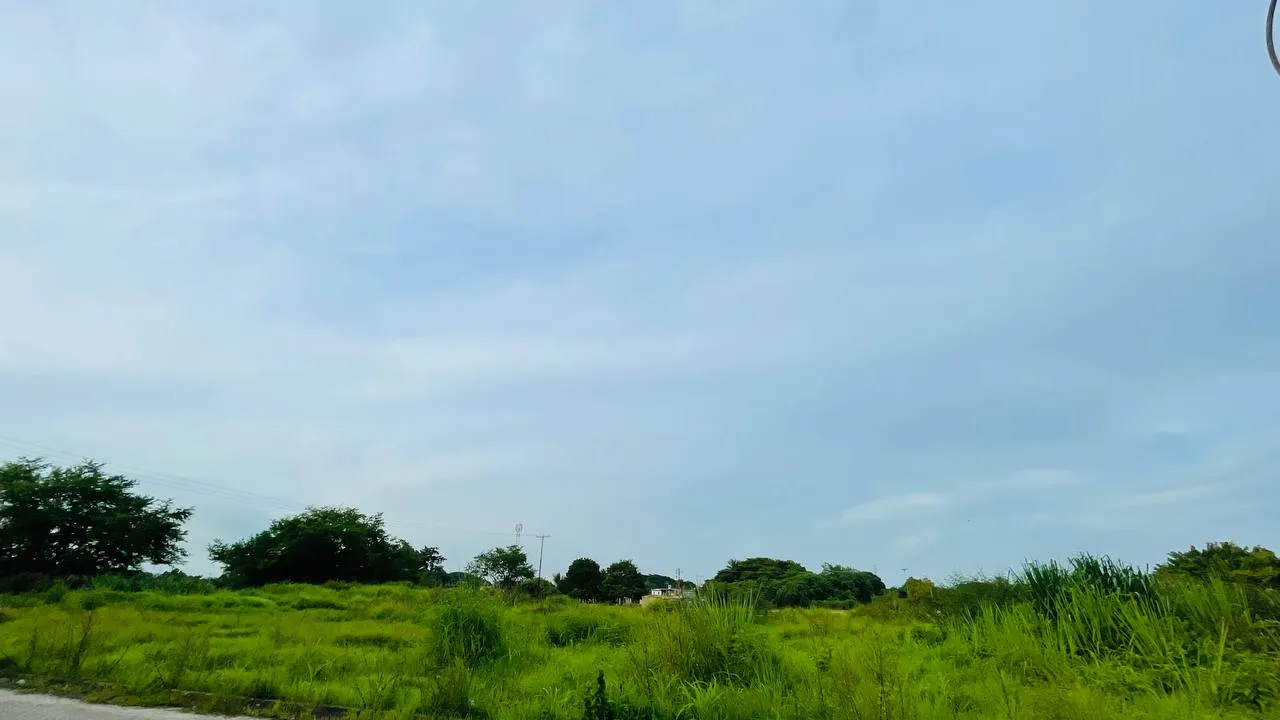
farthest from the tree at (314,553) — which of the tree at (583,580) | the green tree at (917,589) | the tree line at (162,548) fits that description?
the green tree at (917,589)

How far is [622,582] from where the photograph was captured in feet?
180

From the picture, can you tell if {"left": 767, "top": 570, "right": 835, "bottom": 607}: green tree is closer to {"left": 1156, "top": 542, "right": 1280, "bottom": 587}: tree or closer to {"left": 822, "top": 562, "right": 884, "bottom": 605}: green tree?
{"left": 822, "top": 562, "right": 884, "bottom": 605}: green tree

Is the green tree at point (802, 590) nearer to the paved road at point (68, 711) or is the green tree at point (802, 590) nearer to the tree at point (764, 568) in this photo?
the tree at point (764, 568)

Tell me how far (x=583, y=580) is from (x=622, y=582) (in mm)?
4344

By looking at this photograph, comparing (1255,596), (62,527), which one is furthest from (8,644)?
(62,527)

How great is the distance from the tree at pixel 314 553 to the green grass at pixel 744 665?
28.8 metres

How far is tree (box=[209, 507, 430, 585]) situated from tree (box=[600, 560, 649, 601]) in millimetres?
16271

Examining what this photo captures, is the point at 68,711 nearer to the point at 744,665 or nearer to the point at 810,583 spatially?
the point at 744,665

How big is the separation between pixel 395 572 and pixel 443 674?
41058mm

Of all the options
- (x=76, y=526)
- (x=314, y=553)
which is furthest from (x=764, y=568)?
(x=76, y=526)

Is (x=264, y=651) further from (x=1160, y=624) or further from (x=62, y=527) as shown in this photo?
(x=62, y=527)

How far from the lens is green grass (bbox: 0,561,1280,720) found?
5.98 m

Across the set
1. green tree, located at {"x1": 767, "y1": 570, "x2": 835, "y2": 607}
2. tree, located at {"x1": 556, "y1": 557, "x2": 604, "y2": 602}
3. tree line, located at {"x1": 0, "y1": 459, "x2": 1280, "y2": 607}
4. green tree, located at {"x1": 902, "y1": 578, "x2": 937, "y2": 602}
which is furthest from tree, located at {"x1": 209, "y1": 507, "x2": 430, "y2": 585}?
green tree, located at {"x1": 902, "y1": 578, "x2": 937, "y2": 602}

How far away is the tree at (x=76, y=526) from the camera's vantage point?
111 ft
